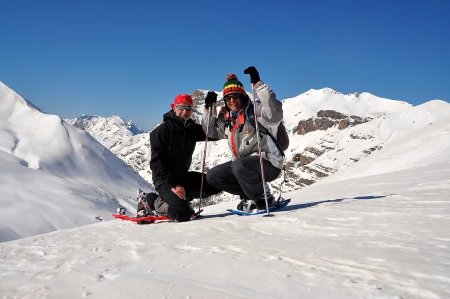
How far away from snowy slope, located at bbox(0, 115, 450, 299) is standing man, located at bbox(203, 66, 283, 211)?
1.22m

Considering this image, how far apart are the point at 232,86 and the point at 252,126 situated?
719mm

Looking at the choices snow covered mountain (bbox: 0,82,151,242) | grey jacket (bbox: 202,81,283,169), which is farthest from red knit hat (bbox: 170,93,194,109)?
snow covered mountain (bbox: 0,82,151,242)

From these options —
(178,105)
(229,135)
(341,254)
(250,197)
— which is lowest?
(341,254)

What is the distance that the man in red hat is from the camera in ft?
19.8

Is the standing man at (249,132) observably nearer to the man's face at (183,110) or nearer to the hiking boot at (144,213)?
the man's face at (183,110)

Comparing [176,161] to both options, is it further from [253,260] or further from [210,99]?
[253,260]

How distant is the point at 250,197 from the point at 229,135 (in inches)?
43.6

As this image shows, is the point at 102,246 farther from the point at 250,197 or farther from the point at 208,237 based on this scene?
the point at 250,197

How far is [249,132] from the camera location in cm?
611

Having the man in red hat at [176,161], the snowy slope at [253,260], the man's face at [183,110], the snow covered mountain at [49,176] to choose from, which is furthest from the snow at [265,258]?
the snow covered mountain at [49,176]

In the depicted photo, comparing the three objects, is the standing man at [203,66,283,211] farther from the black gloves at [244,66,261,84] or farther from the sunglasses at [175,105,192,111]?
the sunglasses at [175,105,192,111]

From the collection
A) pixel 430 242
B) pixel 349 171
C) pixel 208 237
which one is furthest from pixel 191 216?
pixel 349 171

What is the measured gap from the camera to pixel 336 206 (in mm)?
5957

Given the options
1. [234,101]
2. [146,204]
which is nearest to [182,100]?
[234,101]
